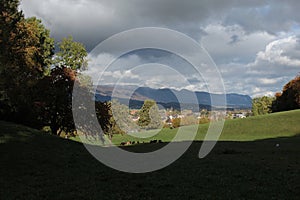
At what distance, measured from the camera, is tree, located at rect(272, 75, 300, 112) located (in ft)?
412

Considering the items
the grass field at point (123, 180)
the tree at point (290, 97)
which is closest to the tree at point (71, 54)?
the grass field at point (123, 180)

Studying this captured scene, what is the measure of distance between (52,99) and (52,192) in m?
33.1

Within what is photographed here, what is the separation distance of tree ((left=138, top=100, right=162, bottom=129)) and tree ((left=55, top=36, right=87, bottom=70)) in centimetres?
4772

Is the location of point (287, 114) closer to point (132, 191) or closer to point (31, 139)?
point (31, 139)

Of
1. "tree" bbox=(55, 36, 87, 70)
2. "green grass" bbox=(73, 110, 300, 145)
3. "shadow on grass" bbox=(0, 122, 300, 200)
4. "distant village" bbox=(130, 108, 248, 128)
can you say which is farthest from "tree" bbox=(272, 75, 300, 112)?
"shadow on grass" bbox=(0, 122, 300, 200)

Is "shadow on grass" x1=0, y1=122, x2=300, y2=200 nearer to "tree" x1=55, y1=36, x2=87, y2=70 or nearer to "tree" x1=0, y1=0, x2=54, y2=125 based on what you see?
"tree" x1=0, y1=0, x2=54, y2=125

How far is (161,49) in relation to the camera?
2172cm

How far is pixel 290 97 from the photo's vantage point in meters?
135

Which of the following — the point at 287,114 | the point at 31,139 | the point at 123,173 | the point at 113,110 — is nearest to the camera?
the point at 123,173

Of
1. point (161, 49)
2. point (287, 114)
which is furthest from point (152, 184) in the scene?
point (287, 114)

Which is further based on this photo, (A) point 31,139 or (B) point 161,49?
(A) point 31,139

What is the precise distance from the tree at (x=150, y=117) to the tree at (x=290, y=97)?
197 ft

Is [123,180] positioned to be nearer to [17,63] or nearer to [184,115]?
[184,115]

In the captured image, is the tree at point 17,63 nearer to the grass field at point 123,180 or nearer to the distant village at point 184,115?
the grass field at point 123,180
